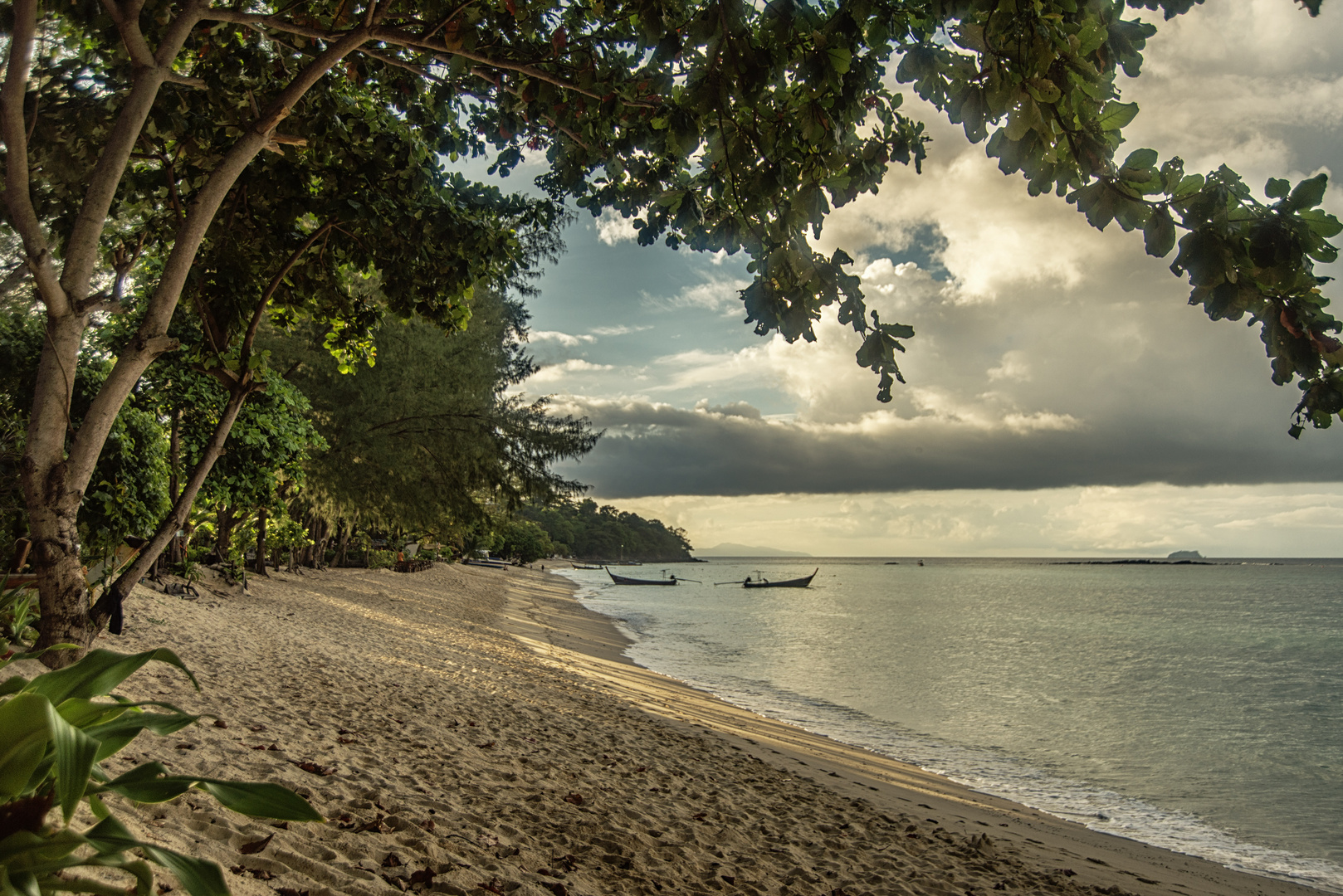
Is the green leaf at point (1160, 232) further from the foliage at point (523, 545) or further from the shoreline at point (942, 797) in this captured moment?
the foliage at point (523, 545)

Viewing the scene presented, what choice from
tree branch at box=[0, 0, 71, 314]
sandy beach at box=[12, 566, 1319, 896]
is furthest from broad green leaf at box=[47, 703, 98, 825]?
tree branch at box=[0, 0, 71, 314]

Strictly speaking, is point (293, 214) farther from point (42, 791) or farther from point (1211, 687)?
point (1211, 687)

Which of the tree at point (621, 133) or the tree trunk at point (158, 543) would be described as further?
the tree trunk at point (158, 543)

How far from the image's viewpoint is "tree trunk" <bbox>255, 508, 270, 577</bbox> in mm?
17859

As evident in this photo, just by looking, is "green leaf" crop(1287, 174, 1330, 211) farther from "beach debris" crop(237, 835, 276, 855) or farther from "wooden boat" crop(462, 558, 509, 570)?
"wooden boat" crop(462, 558, 509, 570)

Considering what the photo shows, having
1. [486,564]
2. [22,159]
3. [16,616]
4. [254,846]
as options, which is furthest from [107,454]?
[486,564]

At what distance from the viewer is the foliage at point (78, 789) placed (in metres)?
1.66

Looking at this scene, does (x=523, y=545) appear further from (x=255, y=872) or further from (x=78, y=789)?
(x=78, y=789)

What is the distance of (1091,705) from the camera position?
1681 cm

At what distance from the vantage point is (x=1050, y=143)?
237 centimetres

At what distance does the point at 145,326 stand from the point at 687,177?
11.2 feet

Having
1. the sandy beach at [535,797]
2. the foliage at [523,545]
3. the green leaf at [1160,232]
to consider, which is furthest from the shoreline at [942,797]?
the foliage at [523,545]

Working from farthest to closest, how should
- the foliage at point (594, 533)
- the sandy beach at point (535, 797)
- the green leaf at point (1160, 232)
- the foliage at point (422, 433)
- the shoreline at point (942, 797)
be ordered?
1. the foliage at point (594, 533)
2. the foliage at point (422, 433)
3. the shoreline at point (942, 797)
4. the sandy beach at point (535, 797)
5. the green leaf at point (1160, 232)

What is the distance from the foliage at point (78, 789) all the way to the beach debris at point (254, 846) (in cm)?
83
